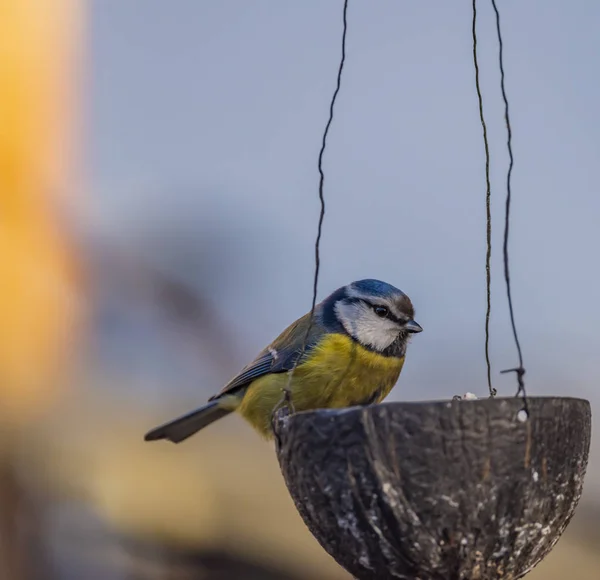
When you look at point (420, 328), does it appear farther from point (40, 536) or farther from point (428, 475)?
point (40, 536)

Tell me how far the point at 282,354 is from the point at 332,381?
6.1 inches

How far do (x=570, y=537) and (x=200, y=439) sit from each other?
1.29 meters

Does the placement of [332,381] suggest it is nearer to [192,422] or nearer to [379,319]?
[379,319]

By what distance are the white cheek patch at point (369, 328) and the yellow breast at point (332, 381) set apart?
0.08 feet

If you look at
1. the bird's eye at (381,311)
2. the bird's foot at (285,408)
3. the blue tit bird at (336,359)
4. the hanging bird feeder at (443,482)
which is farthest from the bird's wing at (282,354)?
the hanging bird feeder at (443,482)

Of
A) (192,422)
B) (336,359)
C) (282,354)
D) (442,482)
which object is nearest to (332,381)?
(336,359)

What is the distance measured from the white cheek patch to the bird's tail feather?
0.36 metres

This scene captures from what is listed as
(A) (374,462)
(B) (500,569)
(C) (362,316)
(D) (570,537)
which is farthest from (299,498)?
(D) (570,537)

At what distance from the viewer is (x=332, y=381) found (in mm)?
1762

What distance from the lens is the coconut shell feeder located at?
3.59 feet

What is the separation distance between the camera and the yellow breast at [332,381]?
1754mm

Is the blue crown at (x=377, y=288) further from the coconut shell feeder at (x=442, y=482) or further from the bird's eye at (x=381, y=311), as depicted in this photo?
the coconut shell feeder at (x=442, y=482)

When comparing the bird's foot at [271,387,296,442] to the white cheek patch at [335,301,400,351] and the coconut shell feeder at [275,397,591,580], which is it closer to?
the coconut shell feeder at [275,397,591,580]

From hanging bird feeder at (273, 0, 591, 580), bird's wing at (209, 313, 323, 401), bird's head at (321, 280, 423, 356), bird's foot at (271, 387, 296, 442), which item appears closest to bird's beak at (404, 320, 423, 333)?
bird's head at (321, 280, 423, 356)
